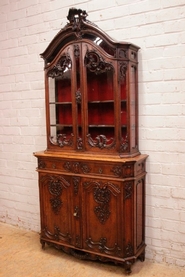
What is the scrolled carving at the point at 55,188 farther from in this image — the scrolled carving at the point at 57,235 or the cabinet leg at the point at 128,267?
the cabinet leg at the point at 128,267

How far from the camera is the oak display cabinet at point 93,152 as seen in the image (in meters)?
2.21

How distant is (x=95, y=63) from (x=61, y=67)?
0.36 m

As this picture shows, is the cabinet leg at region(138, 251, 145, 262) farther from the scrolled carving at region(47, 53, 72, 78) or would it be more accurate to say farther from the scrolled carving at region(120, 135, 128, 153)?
the scrolled carving at region(47, 53, 72, 78)

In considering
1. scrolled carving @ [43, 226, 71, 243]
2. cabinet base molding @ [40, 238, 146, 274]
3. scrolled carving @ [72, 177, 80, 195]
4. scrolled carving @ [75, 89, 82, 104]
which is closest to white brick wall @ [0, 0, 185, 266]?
cabinet base molding @ [40, 238, 146, 274]

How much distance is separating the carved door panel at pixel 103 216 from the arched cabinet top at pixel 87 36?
3.58ft

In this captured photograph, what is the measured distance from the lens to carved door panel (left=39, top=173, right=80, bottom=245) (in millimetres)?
2469

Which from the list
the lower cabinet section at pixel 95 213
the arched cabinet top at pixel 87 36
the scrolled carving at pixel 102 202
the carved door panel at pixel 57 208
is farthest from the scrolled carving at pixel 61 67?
the scrolled carving at pixel 102 202

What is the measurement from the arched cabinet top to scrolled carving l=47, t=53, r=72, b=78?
0.47 feet

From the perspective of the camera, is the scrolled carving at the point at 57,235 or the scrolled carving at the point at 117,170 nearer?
the scrolled carving at the point at 117,170

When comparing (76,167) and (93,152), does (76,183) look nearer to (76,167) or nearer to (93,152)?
(76,167)

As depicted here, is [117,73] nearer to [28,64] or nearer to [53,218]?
[28,64]

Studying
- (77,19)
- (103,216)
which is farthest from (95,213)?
(77,19)

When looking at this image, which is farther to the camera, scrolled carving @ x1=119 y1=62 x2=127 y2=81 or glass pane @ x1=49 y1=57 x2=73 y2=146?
glass pane @ x1=49 y1=57 x2=73 y2=146

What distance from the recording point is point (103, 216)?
2299 mm
